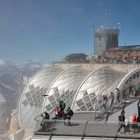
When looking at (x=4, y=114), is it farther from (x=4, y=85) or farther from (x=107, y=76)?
(x=4, y=85)

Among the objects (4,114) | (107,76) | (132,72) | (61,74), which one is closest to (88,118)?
(132,72)

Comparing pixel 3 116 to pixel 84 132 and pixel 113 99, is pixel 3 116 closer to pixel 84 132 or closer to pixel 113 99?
pixel 113 99

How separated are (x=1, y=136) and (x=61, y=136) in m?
45.6

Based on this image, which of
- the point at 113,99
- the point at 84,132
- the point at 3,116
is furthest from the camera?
the point at 3,116

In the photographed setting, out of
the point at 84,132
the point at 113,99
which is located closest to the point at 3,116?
the point at 113,99

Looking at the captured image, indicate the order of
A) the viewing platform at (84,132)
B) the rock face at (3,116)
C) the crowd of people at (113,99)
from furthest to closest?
the rock face at (3,116)
the crowd of people at (113,99)
the viewing platform at (84,132)

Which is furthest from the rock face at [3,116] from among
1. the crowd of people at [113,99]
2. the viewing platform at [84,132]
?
the viewing platform at [84,132]

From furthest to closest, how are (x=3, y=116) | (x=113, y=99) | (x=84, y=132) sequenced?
1. (x=3, y=116)
2. (x=113, y=99)
3. (x=84, y=132)

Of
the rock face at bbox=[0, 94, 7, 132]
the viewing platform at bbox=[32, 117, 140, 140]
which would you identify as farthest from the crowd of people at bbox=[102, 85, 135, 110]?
the rock face at bbox=[0, 94, 7, 132]

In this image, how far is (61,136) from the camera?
11039 millimetres

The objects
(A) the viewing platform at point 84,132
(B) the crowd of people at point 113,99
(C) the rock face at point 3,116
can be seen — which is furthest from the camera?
(C) the rock face at point 3,116

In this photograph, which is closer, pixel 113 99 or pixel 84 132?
pixel 84 132

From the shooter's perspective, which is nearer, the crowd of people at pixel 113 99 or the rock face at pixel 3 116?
the crowd of people at pixel 113 99

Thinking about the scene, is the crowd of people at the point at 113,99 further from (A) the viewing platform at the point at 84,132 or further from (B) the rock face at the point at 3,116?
(B) the rock face at the point at 3,116
